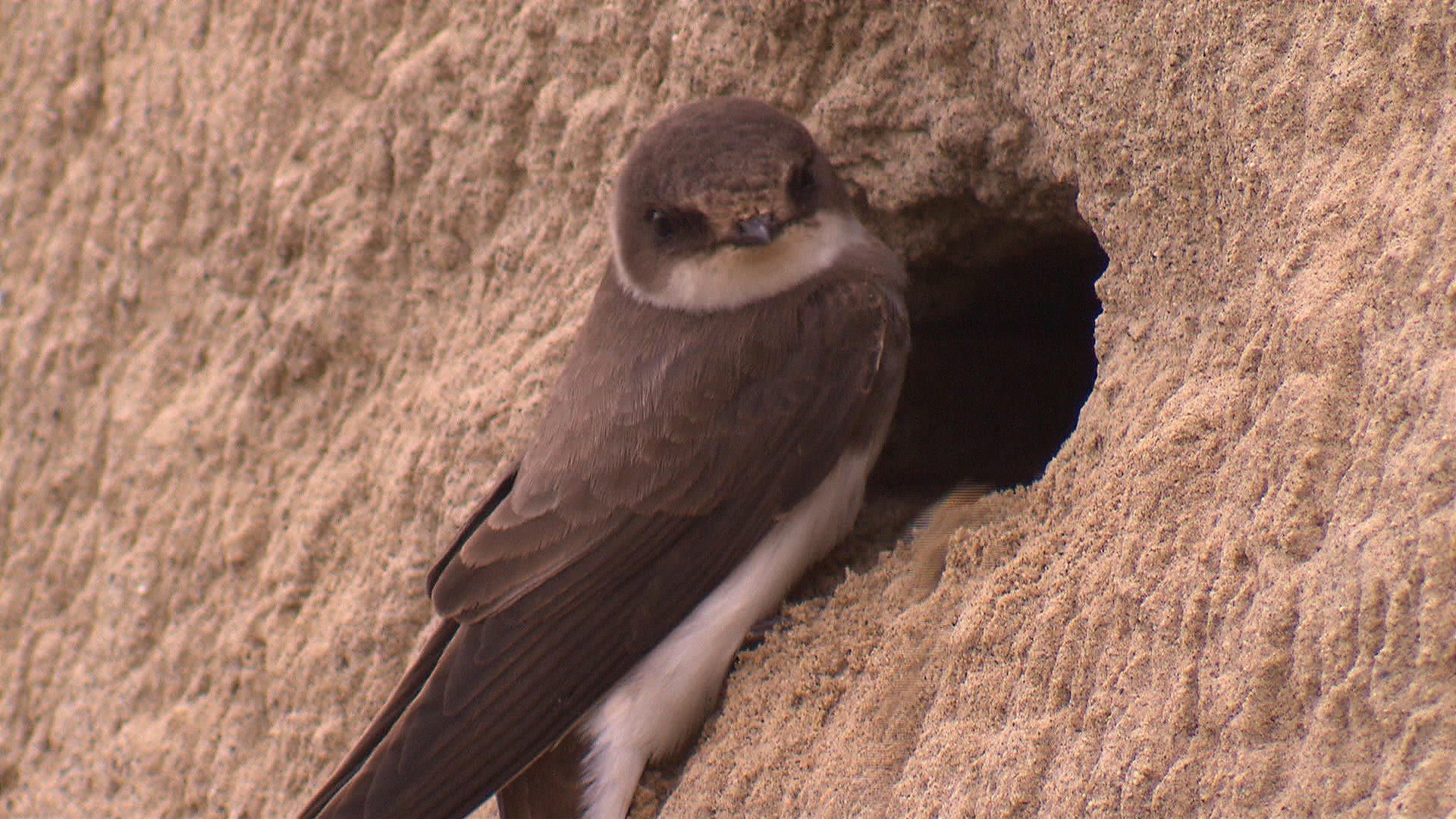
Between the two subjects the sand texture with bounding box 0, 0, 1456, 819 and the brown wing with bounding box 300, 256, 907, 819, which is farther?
the brown wing with bounding box 300, 256, 907, 819

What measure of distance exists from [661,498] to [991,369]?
3.14ft

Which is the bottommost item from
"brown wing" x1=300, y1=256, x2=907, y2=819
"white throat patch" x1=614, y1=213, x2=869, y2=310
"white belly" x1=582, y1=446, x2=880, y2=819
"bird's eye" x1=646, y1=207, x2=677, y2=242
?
"white belly" x1=582, y1=446, x2=880, y2=819

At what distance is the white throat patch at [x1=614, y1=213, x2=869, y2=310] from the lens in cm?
224

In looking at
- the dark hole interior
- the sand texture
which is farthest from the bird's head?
the dark hole interior

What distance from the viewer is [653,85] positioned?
243 centimetres

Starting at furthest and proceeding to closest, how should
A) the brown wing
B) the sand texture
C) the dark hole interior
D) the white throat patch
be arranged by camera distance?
the dark hole interior → the white throat patch → the brown wing → the sand texture

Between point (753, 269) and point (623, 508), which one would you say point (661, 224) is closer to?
point (753, 269)

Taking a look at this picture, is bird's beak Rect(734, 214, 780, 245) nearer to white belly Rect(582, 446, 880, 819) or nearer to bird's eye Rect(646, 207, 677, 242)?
bird's eye Rect(646, 207, 677, 242)

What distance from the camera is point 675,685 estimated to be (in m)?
2.00

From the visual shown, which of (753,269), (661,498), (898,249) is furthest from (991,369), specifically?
(661,498)

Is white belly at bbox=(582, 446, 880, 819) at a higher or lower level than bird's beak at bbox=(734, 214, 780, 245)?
lower

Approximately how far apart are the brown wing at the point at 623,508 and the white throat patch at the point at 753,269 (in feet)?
0.13

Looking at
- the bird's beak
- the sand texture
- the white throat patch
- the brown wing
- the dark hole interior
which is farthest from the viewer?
the dark hole interior

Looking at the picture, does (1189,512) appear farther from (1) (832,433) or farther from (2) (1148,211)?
A: (1) (832,433)
